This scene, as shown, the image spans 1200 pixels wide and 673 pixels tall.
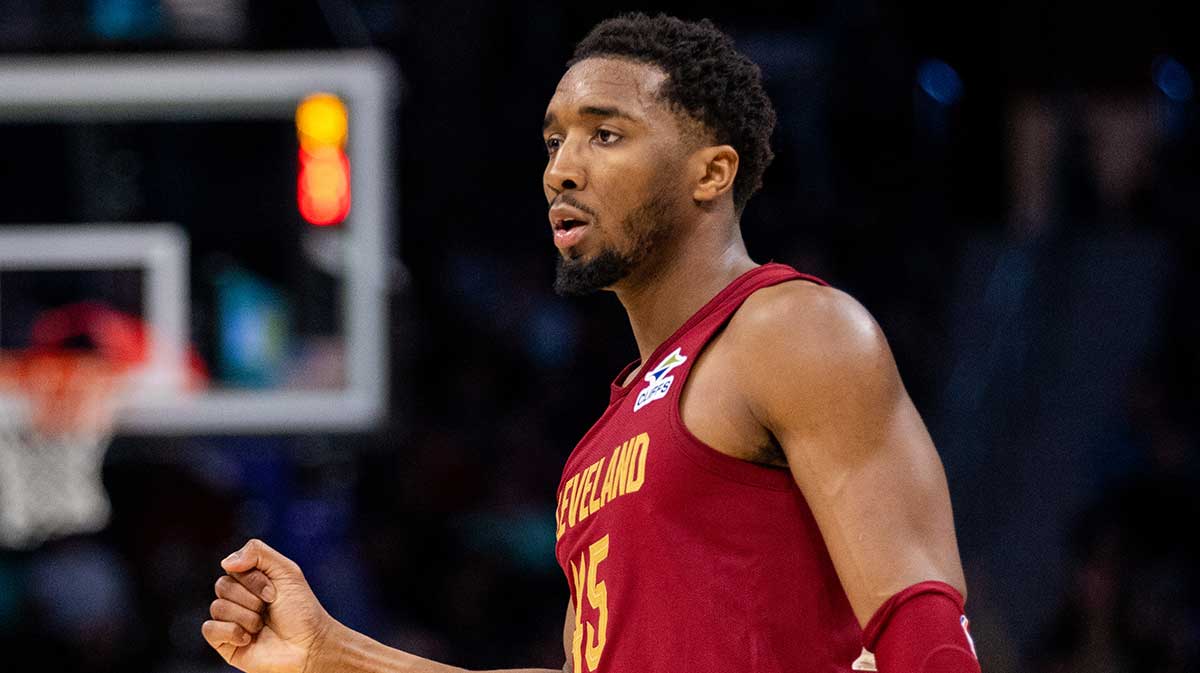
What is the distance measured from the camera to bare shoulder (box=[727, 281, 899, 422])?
2.21 meters

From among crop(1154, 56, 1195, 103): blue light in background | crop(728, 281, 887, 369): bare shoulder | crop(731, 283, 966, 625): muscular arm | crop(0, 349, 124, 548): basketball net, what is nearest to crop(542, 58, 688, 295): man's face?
crop(728, 281, 887, 369): bare shoulder

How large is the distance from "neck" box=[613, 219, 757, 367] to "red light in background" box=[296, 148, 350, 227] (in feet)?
15.0

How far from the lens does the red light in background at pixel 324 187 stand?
7.14 meters

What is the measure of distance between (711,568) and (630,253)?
0.62 meters

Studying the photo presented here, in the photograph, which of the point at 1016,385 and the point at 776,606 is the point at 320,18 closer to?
the point at 1016,385

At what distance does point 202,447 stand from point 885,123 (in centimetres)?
611

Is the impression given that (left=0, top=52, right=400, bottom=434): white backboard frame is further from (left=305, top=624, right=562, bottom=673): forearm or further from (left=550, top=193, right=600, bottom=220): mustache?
(left=550, top=193, right=600, bottom=220): mustache

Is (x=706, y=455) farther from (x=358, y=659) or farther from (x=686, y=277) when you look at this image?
(x=358, y=659)

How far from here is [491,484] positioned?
875 cm

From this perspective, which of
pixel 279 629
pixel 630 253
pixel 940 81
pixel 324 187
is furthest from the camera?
pixel 940 81

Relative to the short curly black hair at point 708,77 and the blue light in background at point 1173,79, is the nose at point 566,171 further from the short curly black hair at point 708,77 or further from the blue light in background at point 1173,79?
the blue light in background at point 1173,79

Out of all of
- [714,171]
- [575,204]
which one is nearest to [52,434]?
[575,204]

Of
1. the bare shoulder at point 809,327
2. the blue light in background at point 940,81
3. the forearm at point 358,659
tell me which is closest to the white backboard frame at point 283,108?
the forearm at point 358,659

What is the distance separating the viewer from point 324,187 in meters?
7.16
